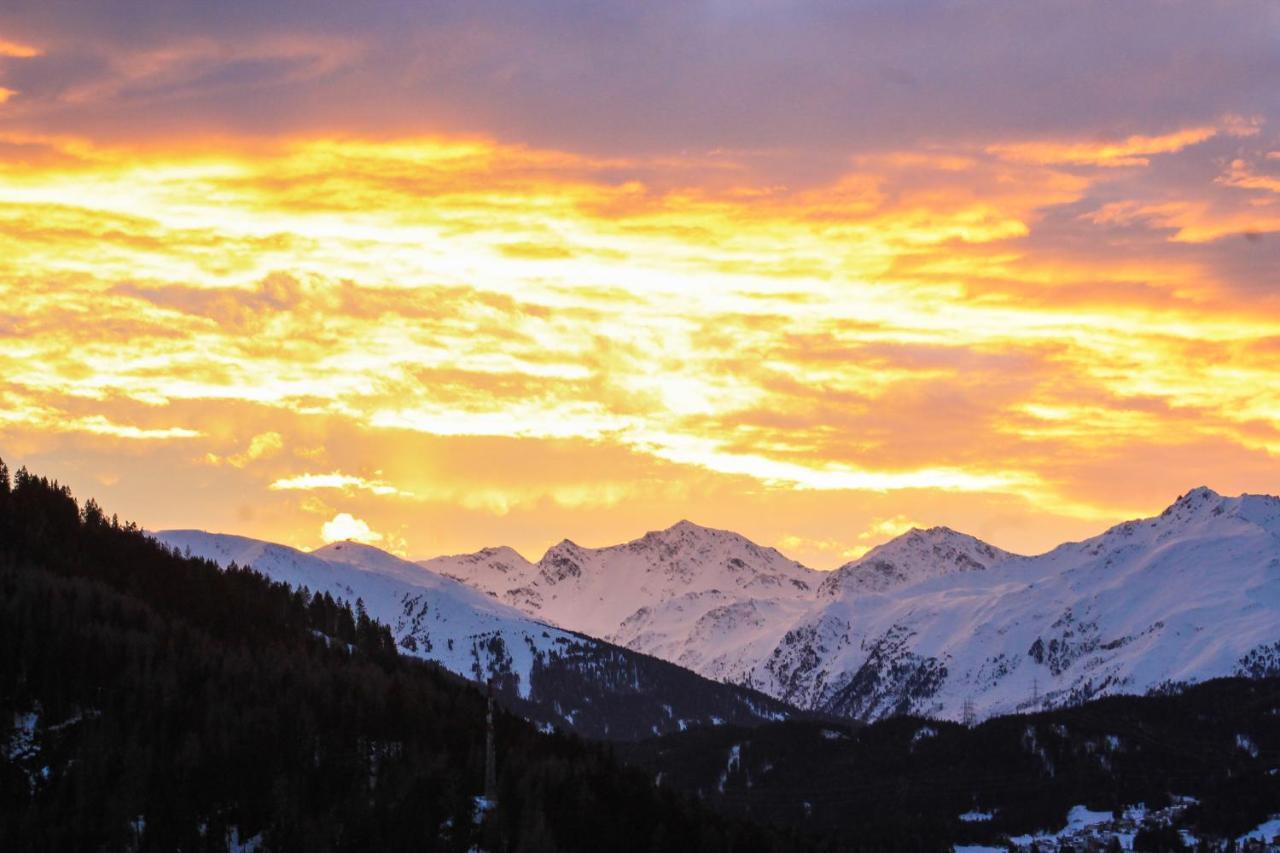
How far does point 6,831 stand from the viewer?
193 m

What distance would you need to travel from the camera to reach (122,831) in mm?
199875

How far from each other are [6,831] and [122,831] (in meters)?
13.2
